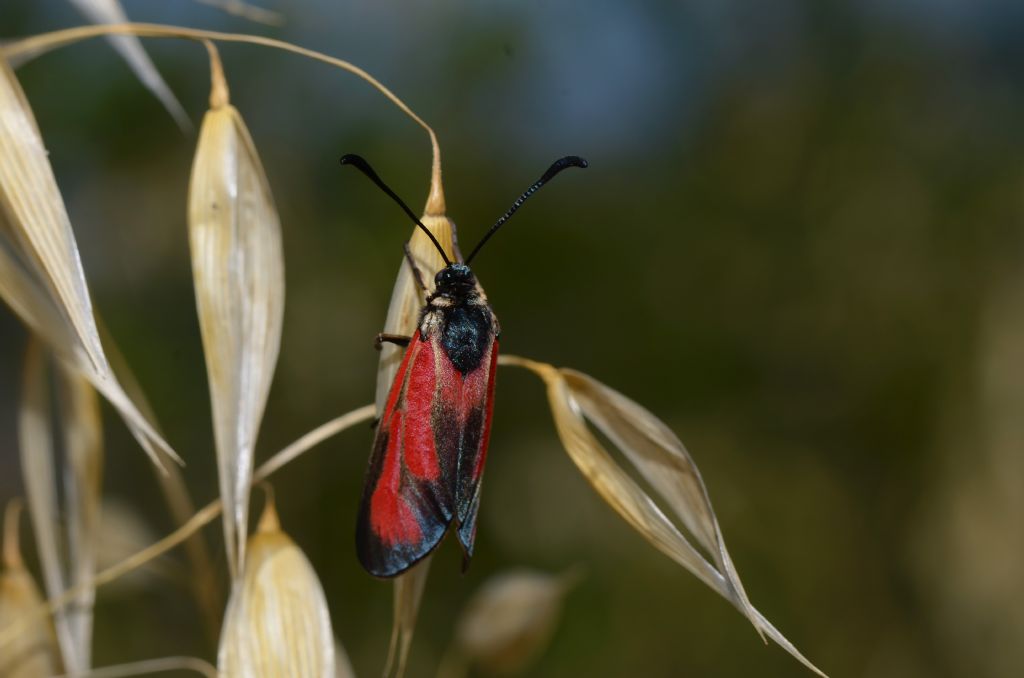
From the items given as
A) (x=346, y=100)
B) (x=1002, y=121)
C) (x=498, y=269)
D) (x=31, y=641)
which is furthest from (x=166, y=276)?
(x=1002, y=121)

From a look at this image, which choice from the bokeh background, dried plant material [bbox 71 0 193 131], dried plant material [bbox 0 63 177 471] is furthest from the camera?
the bokeh background

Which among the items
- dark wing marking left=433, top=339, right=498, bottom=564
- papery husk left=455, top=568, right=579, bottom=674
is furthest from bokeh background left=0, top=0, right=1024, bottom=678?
dark wing marking left=433, top=339, right=498, bottom=564

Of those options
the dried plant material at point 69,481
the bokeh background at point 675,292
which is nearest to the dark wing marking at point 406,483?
the dried plant material at point 69,481

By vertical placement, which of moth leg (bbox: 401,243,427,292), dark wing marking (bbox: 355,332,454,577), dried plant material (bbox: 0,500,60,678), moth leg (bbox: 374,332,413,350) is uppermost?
moth leg (bbox: 401,243,427,292)

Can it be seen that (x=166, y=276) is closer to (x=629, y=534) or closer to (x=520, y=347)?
(x=520, y=347)

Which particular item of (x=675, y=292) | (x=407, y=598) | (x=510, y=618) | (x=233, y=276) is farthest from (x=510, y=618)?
(x=675, y=292)

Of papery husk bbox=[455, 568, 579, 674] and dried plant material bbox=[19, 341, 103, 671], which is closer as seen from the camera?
dried plant material bbox=[19, 341, 103, 671]

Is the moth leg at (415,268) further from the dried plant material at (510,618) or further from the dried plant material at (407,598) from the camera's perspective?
the dried plant material at (510,618)

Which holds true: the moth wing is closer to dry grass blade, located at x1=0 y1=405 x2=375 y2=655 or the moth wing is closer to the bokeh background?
dry grass blade, located at x1=0 y1=405 x2=375 y2=655
